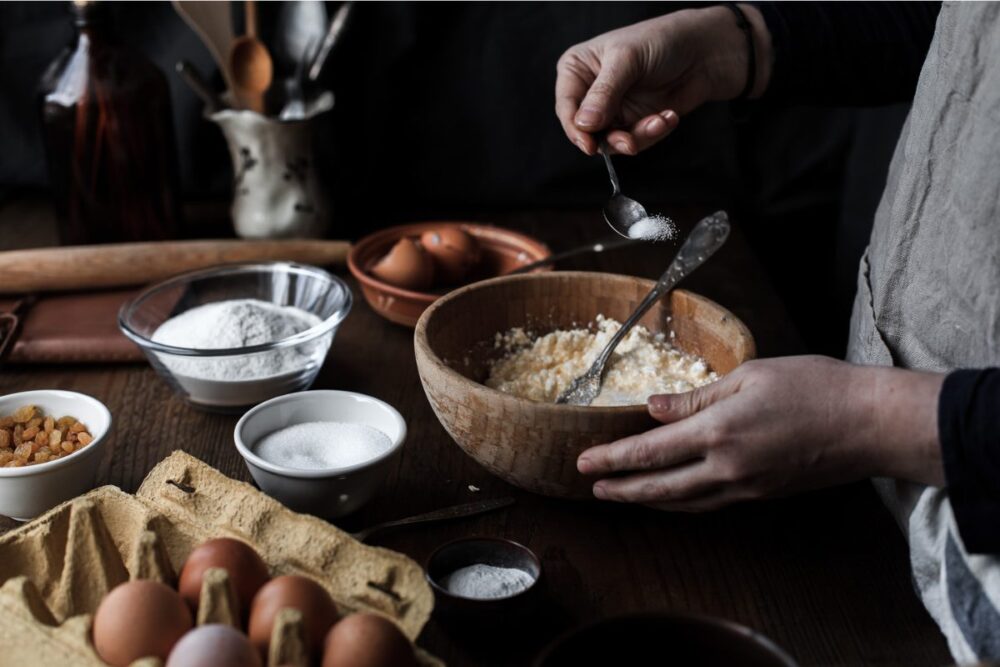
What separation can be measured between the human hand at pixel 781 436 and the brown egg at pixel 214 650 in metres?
0.37

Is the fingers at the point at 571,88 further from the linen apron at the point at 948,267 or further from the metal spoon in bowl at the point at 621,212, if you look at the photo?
the linen apron at the point at 948,267

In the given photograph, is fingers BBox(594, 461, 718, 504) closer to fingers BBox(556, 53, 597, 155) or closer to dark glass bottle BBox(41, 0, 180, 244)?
fingers BBox(556, 53, 597, 155)

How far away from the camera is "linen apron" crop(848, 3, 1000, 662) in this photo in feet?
2.89

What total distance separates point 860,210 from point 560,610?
1380 mm

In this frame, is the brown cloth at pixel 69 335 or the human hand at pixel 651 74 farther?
the brown cloth at pixel 69 335

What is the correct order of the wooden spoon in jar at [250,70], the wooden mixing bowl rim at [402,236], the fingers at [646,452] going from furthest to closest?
1. the wooden spoon in jar at [250,70]
2. the wooden mixing bowl rim at [402,236]
3. the fingers at [646,452]

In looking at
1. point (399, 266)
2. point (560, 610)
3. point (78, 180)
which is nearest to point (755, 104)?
point (399, 266)

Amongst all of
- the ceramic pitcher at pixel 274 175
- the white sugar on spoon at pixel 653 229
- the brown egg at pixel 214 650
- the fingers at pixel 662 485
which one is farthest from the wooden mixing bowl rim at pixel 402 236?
the brown egg at pixel 214 650

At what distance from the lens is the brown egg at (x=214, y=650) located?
70 centimetres

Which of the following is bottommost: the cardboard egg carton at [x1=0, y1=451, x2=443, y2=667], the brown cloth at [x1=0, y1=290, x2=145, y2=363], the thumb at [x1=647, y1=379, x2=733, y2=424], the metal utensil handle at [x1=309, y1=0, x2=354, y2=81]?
the brown cloth at [x1=0, y1=290, x2=145, y2=363]

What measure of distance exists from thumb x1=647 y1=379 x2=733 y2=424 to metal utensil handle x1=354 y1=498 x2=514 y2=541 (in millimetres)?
242

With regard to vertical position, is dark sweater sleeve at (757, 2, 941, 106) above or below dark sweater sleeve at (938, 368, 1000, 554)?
above

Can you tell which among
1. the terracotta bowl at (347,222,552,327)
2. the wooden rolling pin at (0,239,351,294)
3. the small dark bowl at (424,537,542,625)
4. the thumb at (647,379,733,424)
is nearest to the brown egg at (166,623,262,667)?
the small dark bowl at (424,537,542,625)

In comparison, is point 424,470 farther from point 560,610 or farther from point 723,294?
point 723,294
